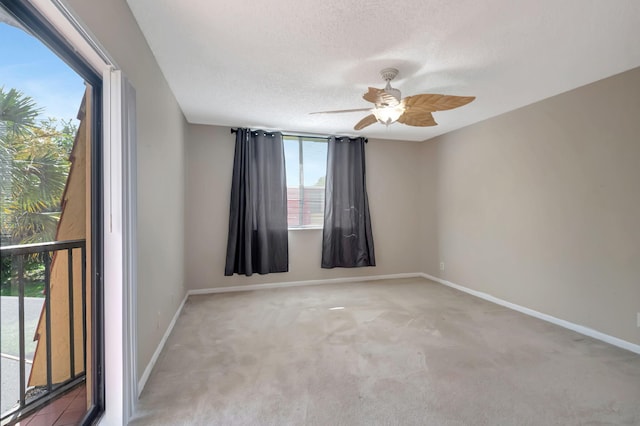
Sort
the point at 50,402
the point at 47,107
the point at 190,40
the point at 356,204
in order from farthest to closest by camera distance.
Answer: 1. the point at 356,204
2. the point at 190,40
3. the point at 50,402
4. the point at 47,107

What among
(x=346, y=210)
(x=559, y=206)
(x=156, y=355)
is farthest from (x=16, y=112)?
(x=559, y=206)

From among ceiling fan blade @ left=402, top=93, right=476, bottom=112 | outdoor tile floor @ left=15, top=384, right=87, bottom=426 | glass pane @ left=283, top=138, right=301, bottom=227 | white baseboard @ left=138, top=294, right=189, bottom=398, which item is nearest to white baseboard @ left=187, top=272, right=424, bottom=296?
white baseboard @ left=138, top=294, right=189, bottom=398

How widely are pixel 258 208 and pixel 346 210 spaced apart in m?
1.36

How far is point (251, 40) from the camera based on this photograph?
195 cm

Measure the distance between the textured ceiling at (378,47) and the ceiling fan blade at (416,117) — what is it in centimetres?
34

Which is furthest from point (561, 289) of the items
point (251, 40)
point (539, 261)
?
point (251, 40)

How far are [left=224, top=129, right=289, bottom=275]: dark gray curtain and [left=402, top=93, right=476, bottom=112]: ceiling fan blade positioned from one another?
7.64 ft

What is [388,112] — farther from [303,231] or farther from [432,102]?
[303,231]

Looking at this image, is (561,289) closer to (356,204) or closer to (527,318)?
(527,318)

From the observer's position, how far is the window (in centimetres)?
436

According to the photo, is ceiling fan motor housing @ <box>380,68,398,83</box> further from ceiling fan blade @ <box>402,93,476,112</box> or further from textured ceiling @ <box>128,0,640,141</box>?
ceiling fan blade @ <box>402,93,476,112</box>

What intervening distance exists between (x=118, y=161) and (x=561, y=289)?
3.93 m

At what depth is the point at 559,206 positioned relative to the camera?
2.90 m

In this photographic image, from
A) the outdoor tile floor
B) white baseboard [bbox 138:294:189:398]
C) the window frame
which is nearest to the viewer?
the outdoor tile floor
